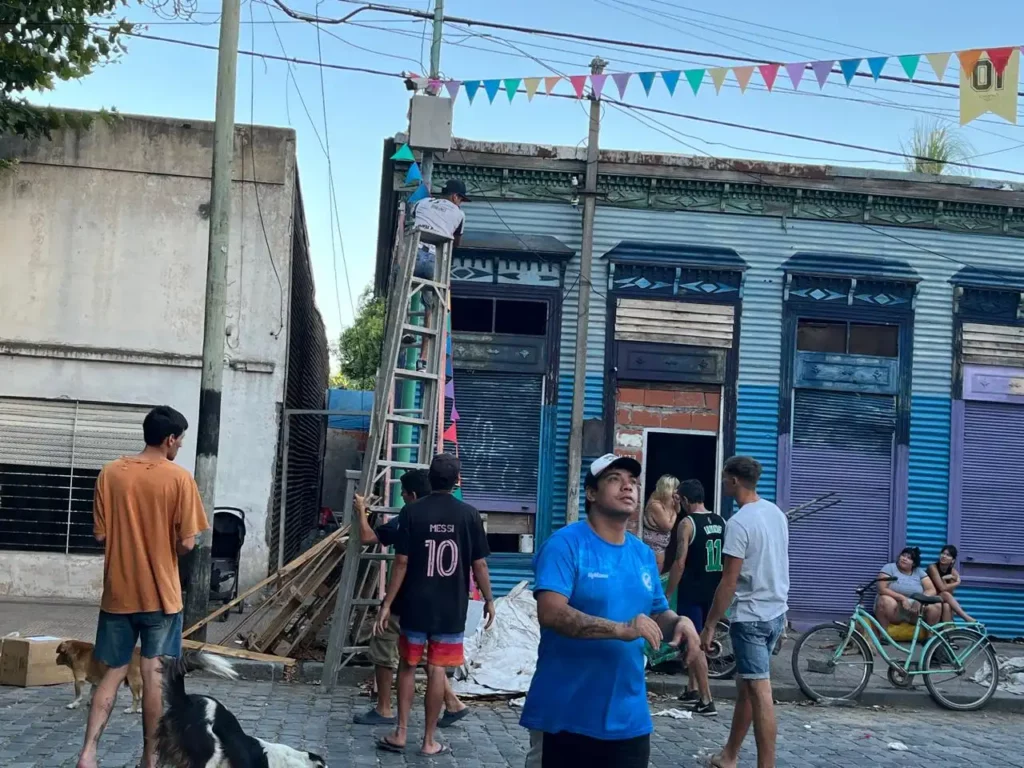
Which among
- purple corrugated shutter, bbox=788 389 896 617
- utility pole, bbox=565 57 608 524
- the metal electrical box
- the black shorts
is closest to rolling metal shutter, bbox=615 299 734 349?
utility pole, bbox=565 57 608 524

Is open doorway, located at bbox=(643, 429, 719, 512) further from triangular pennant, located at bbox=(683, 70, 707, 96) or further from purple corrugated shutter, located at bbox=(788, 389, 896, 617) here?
triangular pennant, located at bbox=(683, 70, 707, 96)

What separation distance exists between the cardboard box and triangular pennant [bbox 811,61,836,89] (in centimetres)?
829

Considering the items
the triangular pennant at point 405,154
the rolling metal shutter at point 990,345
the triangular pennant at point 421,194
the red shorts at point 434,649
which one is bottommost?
the red shorts at point 434,649

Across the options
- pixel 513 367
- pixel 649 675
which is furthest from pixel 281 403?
pixel 649 675

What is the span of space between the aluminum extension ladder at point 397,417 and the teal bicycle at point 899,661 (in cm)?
388

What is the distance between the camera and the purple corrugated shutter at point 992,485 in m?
15.6

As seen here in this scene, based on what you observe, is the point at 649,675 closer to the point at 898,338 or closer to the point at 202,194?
the point at 898,338

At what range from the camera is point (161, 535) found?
631cm

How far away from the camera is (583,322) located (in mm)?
14766

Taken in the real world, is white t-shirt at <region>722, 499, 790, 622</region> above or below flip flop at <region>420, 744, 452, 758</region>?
above

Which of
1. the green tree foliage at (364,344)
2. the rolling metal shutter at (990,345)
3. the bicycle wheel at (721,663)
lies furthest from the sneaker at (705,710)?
the green tree foliage at (364,344)

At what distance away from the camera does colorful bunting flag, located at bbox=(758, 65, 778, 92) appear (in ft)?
38.3

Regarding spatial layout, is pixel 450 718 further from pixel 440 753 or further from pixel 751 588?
pixel 751 588

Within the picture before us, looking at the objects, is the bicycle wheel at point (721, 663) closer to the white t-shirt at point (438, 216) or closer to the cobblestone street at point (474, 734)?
the cobblestone street at point (474, 734)
